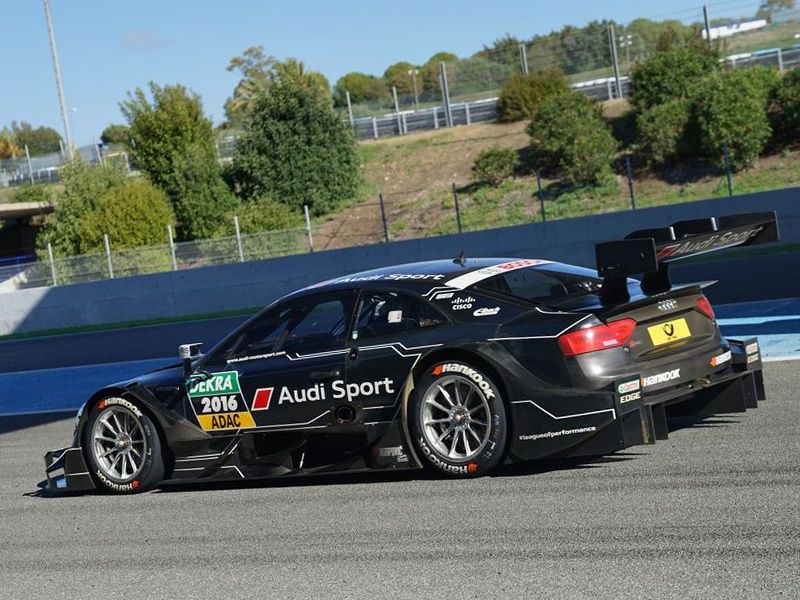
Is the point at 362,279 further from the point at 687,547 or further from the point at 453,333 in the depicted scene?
the point at 687,547

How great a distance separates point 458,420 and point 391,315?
830mm

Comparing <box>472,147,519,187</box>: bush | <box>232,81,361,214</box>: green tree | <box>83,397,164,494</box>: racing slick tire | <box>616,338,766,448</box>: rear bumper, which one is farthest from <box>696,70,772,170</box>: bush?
<box>83,397,164,494</box>: racing slick tire

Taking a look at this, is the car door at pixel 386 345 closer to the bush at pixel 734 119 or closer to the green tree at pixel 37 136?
the bush at pixel 734 119

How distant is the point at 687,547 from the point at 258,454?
326 centimetres

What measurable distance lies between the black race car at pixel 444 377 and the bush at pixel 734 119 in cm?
2573

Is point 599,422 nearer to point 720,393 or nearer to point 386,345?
point 720,393

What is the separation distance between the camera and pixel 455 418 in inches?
268

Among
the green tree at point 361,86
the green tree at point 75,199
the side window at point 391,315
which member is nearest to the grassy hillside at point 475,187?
the green tree at point 75,199

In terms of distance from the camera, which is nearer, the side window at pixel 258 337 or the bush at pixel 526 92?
the side window at pixel 258 337

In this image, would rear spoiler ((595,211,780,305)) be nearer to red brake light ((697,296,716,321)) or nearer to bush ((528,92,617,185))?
red brake light ((697,296,716,321))

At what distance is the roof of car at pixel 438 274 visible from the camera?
726cm

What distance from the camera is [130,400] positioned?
26.1 feet

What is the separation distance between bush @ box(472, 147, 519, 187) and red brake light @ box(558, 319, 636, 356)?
31.5 metres

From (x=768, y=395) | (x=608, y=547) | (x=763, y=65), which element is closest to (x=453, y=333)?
(x=608, y=547)
